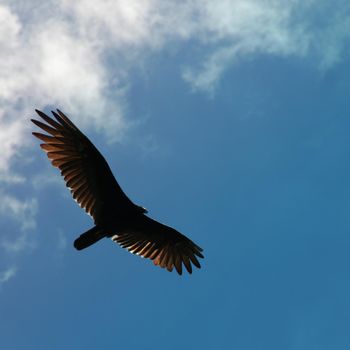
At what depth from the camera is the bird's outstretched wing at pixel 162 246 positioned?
18.8 metres

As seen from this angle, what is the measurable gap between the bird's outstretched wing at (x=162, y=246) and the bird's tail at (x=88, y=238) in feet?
4.12

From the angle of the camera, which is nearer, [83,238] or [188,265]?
[83,238]

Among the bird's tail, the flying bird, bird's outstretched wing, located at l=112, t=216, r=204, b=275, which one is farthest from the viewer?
bird's outstretched wing, located at l=112, t=216, r=204, b=275

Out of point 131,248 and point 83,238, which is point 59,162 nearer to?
point 83,238

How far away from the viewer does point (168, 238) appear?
746 inches

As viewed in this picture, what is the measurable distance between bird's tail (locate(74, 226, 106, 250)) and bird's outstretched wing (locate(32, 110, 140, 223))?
351mm

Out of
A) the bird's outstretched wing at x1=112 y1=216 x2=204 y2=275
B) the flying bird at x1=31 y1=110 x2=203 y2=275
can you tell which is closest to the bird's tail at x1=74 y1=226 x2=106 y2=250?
the flying bird at x1=31 y1=110 x2=203 y2=275

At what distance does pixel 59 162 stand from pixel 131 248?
126 inches

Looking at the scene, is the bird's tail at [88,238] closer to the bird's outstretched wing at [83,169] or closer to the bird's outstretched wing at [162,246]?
the bird's outstretched wing at [83,169]

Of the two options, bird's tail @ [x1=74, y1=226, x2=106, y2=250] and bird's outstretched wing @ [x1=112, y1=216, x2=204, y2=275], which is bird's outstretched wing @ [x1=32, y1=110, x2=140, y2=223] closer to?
bird's tail @ [x1=74, y1=226, x2=106, y2=250]

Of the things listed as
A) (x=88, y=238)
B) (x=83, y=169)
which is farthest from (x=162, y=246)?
(x=83, y=169)

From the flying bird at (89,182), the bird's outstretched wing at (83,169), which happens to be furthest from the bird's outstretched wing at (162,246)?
the bird's outstretched wing at (83,169)

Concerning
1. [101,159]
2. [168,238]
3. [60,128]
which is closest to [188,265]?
[168,238]

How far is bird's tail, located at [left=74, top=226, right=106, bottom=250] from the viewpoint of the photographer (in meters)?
16.9
